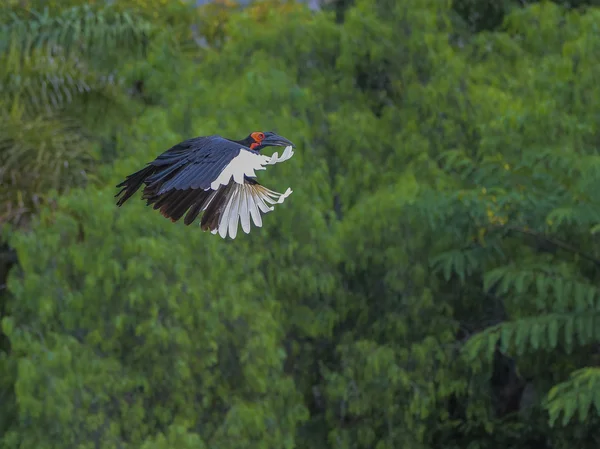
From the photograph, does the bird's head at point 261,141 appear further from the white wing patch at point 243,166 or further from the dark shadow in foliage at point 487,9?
the dark shadow in foliage at point 487,9

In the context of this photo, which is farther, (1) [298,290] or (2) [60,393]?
(1) [298,290]

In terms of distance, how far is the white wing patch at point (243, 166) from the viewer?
778 centimetres

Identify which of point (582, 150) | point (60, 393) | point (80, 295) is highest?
point (582, 150)

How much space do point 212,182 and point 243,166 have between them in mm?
→ 208

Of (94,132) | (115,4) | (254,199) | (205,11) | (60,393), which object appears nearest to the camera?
(254,199)

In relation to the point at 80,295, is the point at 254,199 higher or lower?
higher

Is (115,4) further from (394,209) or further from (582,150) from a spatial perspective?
(582,150)

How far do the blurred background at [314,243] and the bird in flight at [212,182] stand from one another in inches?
219

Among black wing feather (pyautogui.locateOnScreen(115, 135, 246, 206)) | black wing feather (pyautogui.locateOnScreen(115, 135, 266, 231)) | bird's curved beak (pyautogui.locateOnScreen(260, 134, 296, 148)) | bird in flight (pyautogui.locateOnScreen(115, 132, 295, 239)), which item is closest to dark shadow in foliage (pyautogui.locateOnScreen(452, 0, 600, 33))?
bird's curved beak (pyautogui.locateOnScreen(260, 134, 296, 148))

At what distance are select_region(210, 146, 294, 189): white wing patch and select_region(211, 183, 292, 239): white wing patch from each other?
1.76 ft

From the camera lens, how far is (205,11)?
20.7m

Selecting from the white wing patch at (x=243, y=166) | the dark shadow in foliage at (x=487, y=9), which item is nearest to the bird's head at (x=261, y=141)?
the white wing patch at (x=243, y=166)

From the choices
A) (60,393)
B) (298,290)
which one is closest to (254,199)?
(60,393)

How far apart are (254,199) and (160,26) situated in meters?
10.3
